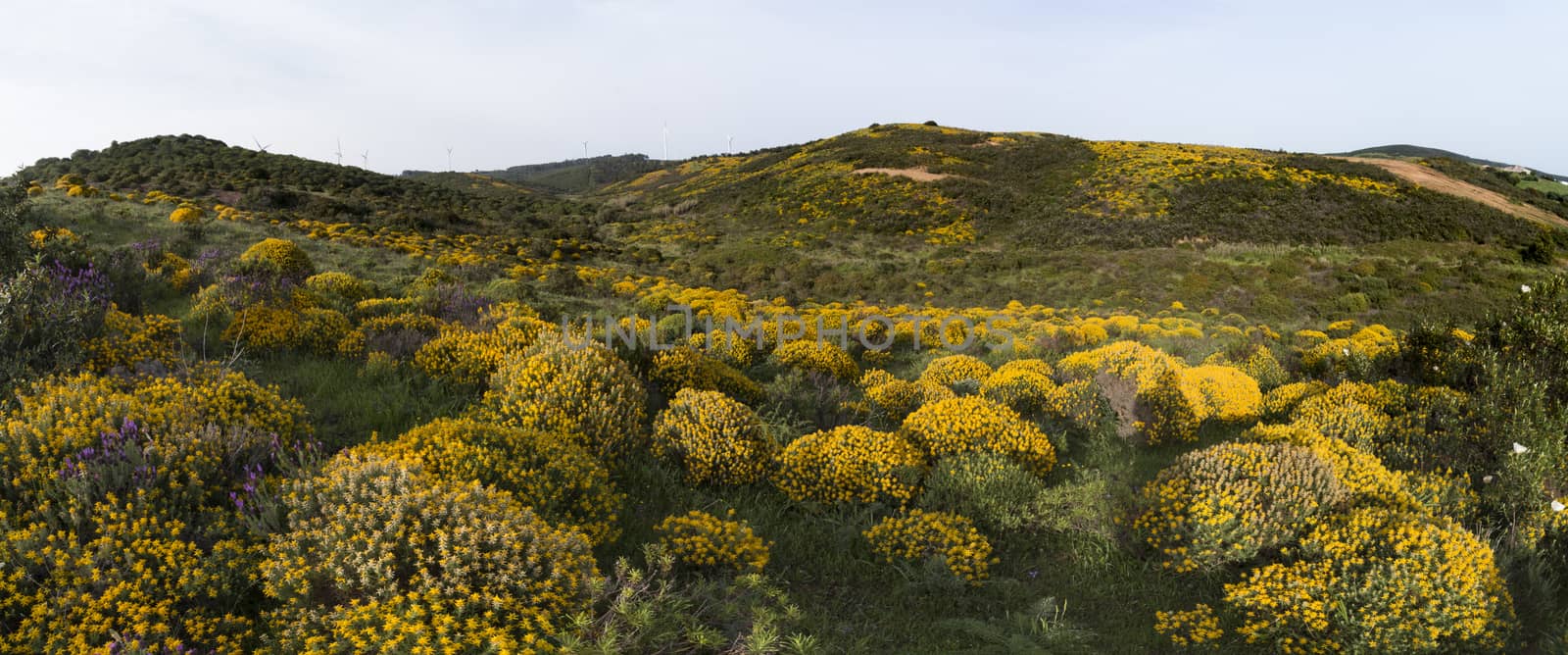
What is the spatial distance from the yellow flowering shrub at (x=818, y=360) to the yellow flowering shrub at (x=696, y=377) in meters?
1.40

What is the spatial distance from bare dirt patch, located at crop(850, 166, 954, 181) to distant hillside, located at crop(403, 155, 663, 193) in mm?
56030

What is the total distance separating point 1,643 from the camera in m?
2.87

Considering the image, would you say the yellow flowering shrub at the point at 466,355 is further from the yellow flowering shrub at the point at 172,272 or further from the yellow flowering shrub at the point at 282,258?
the yellow flowering shrub at the point at 282,258

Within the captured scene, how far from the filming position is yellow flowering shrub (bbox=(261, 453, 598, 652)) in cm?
300

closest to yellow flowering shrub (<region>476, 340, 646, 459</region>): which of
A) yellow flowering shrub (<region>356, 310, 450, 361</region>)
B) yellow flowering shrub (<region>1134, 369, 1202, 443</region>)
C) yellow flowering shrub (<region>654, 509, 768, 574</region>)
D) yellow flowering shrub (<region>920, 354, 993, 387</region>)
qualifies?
yellow flowering shrub (<region>654, 509, 768, 574</region>)

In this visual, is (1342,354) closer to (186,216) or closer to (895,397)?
(895,397)

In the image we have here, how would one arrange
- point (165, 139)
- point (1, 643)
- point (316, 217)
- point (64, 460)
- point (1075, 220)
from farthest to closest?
1. point (165, 139)
2. point (1075, 220)
3. point (316, 217)
4. point (64, 460)
5. point (1, 643)

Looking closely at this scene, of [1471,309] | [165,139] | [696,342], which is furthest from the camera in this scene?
[165,139]

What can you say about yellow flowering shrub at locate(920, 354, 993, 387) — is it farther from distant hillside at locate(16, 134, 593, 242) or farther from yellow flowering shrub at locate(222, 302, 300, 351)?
distant hillside at locate(16, 134, 593, 242)

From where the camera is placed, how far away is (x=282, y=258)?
1270 cm

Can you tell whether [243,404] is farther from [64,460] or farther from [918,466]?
[918,466]

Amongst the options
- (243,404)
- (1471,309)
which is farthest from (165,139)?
(1471,309)

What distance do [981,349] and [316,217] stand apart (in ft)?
97.1

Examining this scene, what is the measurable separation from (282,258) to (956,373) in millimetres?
13111
